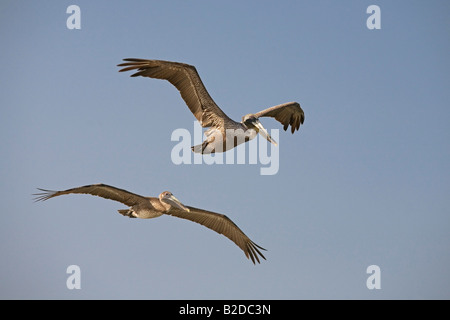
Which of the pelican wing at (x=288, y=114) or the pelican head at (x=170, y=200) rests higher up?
the pelican wing at (x=288, y=114)

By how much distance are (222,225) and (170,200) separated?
224cm

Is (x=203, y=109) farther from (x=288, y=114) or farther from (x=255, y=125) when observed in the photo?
(x=288, y=114)

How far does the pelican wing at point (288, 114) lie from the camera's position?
777 inches

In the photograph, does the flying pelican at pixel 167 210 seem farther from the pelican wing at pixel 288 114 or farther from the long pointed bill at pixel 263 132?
the pelican wing at pixel 288 114

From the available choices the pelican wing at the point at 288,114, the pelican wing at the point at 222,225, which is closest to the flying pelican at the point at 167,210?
the pelican wing at the point at 222,225

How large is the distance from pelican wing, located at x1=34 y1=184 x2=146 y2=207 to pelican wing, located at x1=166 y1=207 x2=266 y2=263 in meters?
1.32

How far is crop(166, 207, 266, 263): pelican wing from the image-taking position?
16891mm

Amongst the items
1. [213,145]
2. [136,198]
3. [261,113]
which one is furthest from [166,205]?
[261,113]

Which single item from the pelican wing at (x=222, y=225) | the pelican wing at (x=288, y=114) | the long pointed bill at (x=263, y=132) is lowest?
the pelican wing at (x=222, y=225)

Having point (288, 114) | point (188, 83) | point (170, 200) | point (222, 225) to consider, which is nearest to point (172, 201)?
point (170, 200)

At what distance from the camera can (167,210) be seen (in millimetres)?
16109

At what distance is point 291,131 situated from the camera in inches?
808

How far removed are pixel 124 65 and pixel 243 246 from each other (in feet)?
21.3

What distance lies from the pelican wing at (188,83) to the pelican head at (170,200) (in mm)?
2373
